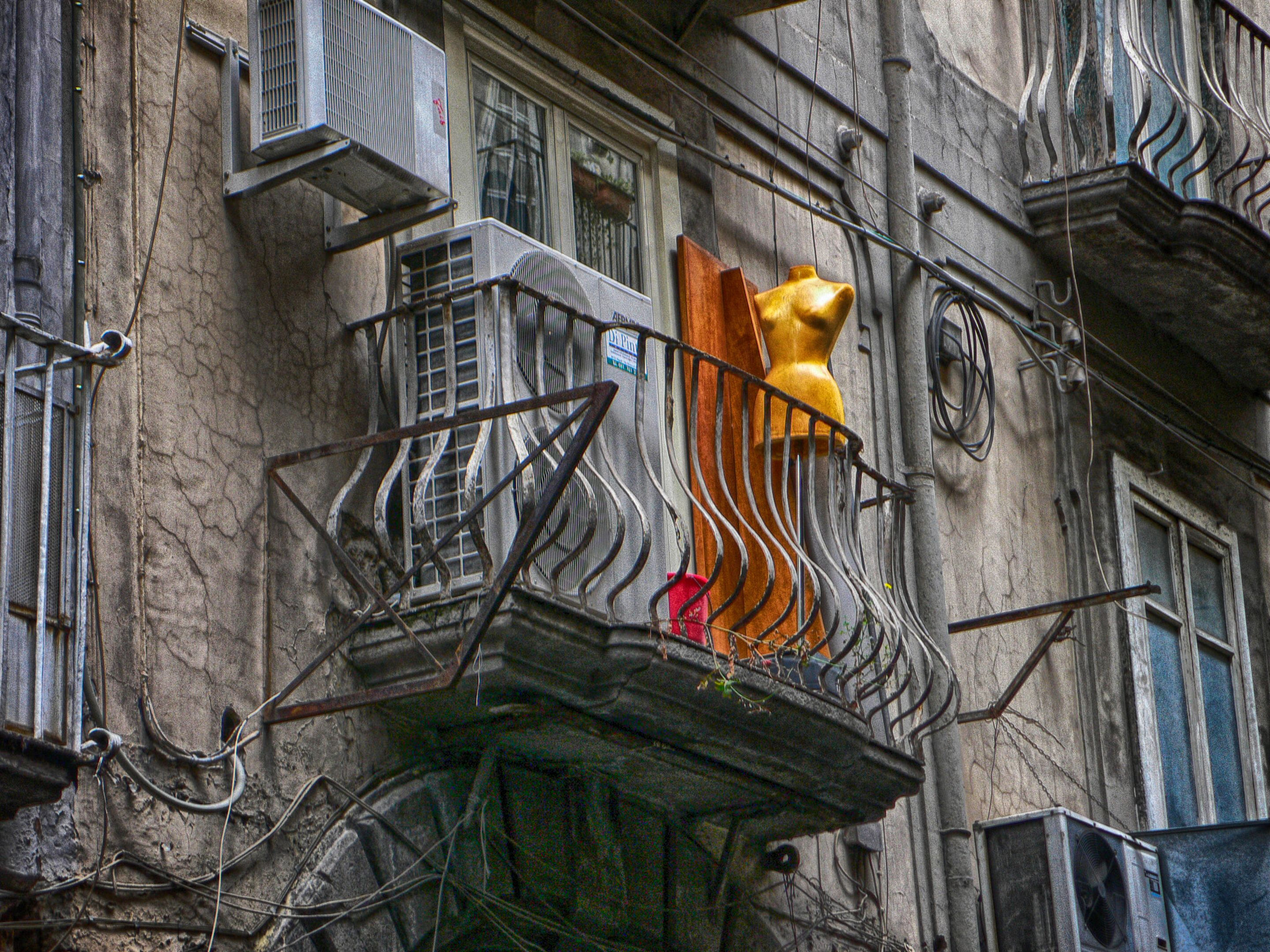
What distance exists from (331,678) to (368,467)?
0.69m

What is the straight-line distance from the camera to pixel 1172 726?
10.7m

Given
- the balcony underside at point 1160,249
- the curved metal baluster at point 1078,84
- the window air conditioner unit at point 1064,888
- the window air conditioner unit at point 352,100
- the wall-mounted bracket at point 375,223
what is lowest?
the window air conditioner unit at point 1064,888

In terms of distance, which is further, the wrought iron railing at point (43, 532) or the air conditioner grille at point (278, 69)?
the air conditioner grille at point (278, 69)

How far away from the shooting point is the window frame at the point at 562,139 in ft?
25.2

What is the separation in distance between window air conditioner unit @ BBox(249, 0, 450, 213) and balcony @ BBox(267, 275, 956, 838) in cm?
39

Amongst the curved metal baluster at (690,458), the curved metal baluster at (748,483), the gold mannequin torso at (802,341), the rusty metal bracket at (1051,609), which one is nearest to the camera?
the curved metal baluster at (690,458)

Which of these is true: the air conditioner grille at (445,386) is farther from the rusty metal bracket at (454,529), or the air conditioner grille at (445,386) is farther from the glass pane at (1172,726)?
the glass pane at (1172,726)

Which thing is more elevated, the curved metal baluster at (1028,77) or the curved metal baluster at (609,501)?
the curved metal baluster at (1028,77)

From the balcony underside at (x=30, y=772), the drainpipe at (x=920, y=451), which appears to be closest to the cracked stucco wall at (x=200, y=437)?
the balcony underside at (x=30, y=772)

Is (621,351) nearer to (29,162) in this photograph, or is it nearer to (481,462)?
(481,462)

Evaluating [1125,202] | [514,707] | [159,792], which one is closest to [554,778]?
[514,707]

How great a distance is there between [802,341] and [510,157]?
4.24 feet

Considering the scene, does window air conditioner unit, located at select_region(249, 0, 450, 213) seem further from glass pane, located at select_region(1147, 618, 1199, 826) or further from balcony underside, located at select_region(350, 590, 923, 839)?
glass pane, located at select_region(1147, 618, 1199, 826)

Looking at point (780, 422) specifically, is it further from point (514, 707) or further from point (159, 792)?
point (159, 792)
